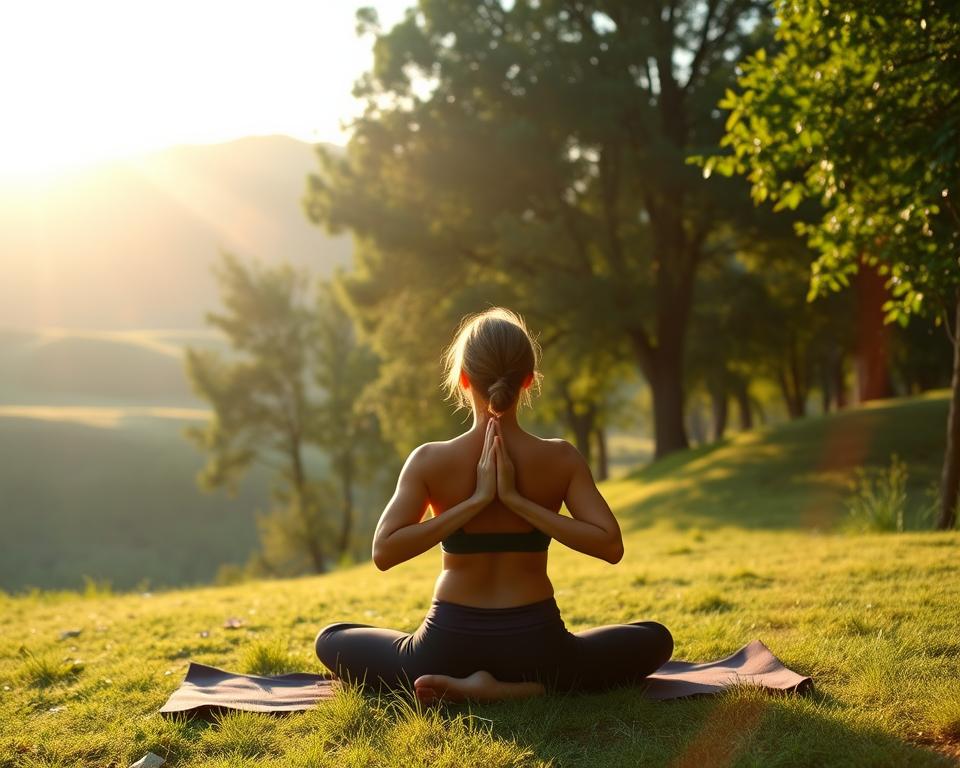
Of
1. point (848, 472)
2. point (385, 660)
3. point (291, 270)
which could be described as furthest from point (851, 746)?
point (291, 270)

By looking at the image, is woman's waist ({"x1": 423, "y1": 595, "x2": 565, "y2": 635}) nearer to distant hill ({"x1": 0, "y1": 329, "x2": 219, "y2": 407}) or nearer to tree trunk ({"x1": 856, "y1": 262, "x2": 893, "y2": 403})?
tree trunk ({"x1": 856, "y1": 262, "x2": 893, "y2": 403})

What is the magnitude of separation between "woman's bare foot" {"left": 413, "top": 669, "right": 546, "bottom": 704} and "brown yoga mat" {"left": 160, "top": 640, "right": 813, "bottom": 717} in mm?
680

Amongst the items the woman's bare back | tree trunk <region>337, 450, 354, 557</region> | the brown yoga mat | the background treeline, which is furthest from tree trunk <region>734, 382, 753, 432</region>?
the woman's bare back

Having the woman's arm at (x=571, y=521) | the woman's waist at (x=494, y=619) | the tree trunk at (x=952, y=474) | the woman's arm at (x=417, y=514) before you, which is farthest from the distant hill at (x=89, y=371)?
the woman's arm at (x=571, y=521)

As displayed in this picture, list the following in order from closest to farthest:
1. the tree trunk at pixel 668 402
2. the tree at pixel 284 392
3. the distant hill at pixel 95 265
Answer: the tree trunk at pixel 668 402 → the tree at pixel 284 392 → the distant hill at pixel 95 265

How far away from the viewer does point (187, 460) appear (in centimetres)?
6469

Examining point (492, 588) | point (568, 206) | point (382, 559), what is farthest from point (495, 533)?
point (568, 206)

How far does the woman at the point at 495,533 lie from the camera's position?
413cm

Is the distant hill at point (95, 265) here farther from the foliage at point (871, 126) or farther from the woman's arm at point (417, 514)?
the woman's arm at point (417, 514)

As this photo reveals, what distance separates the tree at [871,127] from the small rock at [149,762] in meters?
7.33

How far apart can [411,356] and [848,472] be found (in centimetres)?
1249

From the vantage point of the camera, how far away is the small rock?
153 inches

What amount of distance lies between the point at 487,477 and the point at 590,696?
52.2 inches

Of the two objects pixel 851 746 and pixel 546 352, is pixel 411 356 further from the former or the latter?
pixel 851 746
